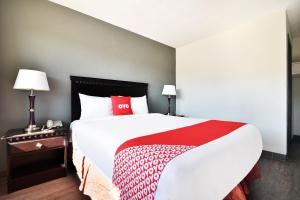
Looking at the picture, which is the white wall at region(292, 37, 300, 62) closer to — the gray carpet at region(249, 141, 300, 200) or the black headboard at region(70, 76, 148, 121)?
the gray carpet at region(249, 141, 300, 200)

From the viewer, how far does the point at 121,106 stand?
2.54 metres

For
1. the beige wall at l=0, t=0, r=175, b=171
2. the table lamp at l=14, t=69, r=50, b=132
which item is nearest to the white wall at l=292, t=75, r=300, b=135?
the beige wall at l=0, t=0, r=175, b=171

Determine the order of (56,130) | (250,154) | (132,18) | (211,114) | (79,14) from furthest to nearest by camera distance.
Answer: (211,114), (132,18), (79,14), (56,130), (250,154)

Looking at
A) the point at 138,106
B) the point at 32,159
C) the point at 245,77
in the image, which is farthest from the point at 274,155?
the point at 32,159

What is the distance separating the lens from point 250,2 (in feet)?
7.78

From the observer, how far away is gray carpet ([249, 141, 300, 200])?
155 cm

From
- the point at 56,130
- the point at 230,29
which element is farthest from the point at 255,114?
the point at 56,130

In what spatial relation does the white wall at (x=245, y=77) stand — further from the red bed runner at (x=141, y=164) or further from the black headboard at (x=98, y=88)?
the red bed runner at (x=141, y=164)

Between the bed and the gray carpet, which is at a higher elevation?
the bed

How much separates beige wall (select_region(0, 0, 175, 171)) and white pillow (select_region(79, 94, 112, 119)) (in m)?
0.32

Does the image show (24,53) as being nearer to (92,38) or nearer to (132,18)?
(92,38)

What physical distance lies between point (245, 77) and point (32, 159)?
12.6ft

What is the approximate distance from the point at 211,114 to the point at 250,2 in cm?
221

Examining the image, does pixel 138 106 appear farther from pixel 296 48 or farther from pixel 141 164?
pixel 296 48
